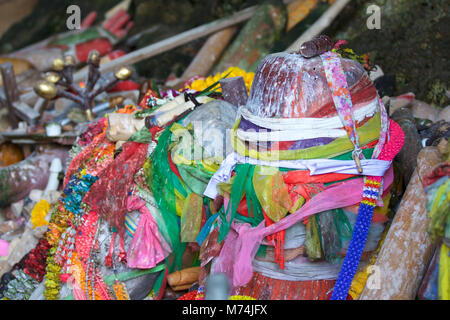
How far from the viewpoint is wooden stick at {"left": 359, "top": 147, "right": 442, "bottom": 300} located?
2.32 m

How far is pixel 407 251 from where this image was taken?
7.94 feet

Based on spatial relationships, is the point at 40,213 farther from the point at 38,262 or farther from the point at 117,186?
the point at 117,186

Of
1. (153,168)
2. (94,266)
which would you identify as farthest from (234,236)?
(94,266)

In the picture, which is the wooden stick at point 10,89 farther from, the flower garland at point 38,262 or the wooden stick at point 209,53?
the flower garland at point 38,262

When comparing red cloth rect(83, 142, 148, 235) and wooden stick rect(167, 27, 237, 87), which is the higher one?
wooden stick rect(167, 27, 237, 87)

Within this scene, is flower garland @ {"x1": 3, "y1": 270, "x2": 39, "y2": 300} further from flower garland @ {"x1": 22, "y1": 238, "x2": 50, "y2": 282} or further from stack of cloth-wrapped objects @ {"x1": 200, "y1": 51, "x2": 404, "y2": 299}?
stack of cloth-wrapped objects @ {"x1": 200, "y1": 51, "x2": 404, "y2": 299}

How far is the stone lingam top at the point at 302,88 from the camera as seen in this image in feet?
8.63

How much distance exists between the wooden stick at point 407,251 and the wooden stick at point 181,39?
4.53 metres

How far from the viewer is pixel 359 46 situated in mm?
5086

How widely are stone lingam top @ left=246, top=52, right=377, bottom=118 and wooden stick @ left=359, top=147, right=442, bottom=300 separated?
49 cm

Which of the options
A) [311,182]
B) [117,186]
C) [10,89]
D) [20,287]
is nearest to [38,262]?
[20,287]

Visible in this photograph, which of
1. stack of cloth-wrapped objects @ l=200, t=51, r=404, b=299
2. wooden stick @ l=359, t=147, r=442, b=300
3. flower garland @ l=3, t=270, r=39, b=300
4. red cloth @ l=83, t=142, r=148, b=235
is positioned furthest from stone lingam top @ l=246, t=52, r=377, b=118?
flower garland @ l=3, t=270, r=39, b=300

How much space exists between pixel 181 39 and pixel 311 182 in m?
4.45
